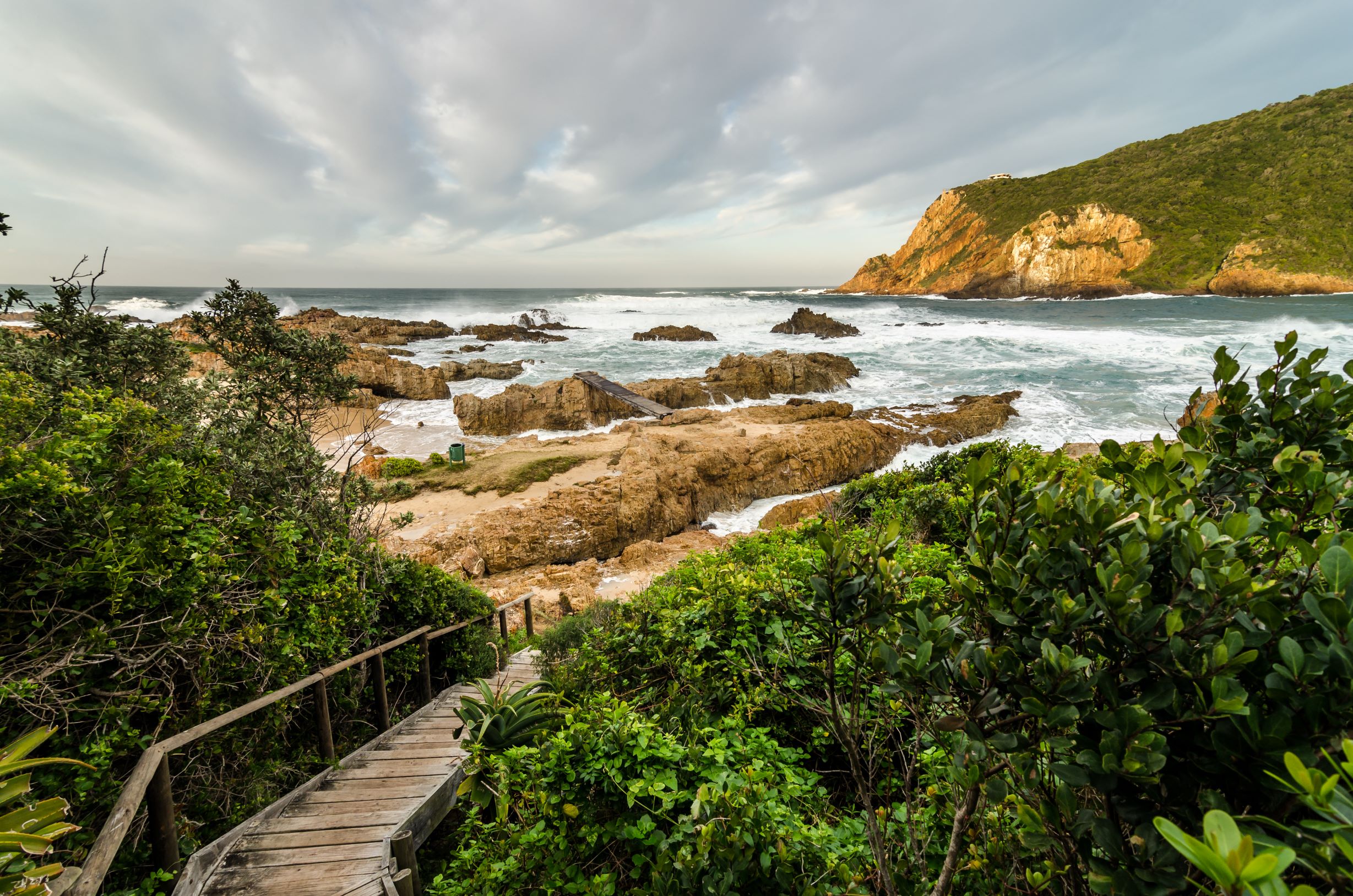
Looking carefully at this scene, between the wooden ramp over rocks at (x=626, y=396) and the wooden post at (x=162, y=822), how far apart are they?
1690 centimetres

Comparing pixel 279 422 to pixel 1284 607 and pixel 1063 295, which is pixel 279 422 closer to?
pixel 1284 607

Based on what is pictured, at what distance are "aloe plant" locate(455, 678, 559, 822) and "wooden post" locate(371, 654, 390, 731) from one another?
121 centimetres

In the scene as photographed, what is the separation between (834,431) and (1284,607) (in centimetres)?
1477

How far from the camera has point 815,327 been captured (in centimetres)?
4497

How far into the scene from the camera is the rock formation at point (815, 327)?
43422 mm

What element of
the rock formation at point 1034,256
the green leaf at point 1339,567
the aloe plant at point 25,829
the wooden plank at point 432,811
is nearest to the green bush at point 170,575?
the wooden plank at point 432,811

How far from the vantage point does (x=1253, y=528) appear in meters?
1.07

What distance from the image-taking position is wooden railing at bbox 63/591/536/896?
7.48ft

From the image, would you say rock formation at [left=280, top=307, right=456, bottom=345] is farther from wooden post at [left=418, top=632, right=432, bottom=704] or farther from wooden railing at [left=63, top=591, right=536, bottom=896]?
wooden railing at [left=63, top=591, right=536, bottom=896]

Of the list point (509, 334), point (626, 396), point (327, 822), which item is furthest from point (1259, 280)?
point (327, 822)

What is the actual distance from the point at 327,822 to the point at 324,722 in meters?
0.76

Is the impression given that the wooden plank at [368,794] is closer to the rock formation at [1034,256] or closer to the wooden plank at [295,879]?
the wooden plank at [295,879]

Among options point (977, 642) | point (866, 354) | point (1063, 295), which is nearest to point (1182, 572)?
point (977, 642)

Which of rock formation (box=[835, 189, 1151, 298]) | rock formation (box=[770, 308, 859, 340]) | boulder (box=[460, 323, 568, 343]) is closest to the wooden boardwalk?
rock formation (box=[770, 308, 859, 340])
